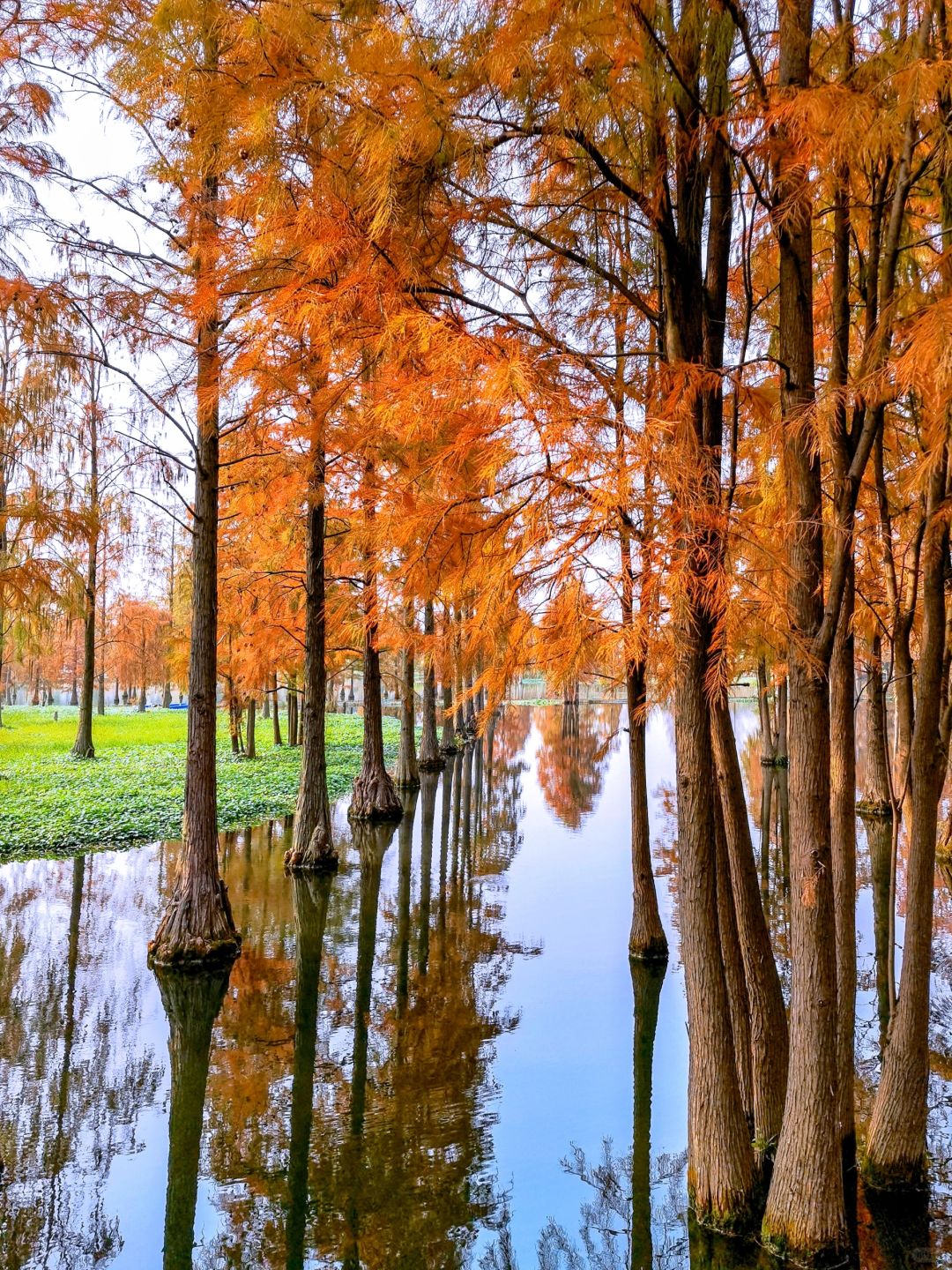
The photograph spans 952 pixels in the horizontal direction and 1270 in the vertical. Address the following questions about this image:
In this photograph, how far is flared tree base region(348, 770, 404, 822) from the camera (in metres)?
15.2

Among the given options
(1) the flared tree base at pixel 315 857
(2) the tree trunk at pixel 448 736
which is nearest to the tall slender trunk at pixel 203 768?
(1) the flared tree base at pixel 315 857

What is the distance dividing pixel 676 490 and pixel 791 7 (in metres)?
2.13

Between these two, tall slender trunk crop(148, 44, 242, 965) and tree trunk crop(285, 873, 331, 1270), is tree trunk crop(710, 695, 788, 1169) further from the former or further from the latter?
tall slender trunk crop(148, 44, 242, 965)

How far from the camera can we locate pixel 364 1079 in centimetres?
572

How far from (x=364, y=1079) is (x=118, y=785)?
39.6ft

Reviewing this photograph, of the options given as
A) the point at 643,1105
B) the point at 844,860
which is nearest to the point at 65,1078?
the point at 643,1105

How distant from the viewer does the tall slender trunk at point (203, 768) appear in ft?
25.4

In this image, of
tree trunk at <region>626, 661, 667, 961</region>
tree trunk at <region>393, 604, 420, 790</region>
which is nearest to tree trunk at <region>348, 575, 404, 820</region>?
tree trunk at <region>393, 604, 420, 790</region>

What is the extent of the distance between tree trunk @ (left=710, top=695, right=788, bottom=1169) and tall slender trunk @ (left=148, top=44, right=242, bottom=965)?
5.01m

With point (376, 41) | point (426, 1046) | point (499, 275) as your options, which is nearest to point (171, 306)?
point (499, 275)

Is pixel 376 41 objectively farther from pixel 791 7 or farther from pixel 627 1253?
pixel 627 1253

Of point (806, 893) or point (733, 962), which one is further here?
point (733, 962)

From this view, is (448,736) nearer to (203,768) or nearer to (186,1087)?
(203,768)

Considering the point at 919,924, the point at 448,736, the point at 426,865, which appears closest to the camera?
the point at 919,924
